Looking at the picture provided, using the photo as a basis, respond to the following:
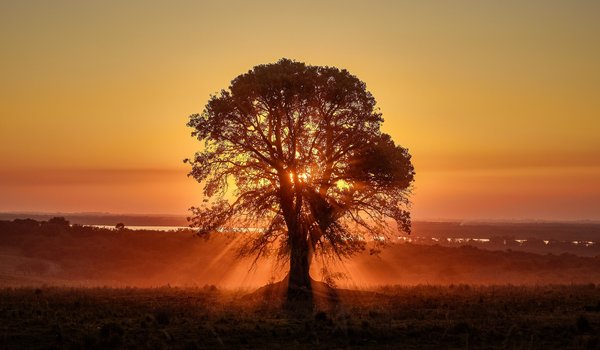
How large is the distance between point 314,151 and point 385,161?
12.2 feet

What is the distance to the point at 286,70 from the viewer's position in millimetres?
35438

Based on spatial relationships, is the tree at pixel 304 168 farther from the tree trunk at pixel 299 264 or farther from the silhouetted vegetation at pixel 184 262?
the silhouetted vegetation at pixel 184 262

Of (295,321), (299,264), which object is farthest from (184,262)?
(295,321)

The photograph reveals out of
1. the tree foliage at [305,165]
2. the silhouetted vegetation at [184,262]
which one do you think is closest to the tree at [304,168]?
the tree foliage at [305,165]

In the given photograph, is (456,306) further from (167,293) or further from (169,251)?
(169,251)

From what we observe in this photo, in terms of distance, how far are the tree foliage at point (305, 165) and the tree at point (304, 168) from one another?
5 centimetres

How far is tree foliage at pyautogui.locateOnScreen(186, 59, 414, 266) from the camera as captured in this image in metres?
36.0

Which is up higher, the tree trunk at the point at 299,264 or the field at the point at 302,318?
the tree trunk at the point at 299,264

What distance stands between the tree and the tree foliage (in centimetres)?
5

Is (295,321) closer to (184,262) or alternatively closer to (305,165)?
(305,165)

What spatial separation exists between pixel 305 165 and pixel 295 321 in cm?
1176

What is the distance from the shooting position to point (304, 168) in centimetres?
3622

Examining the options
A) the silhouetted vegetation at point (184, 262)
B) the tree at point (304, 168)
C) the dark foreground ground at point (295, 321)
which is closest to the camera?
the dark foreground ground at point (295, 321)

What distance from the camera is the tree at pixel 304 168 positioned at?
36.0 meters
